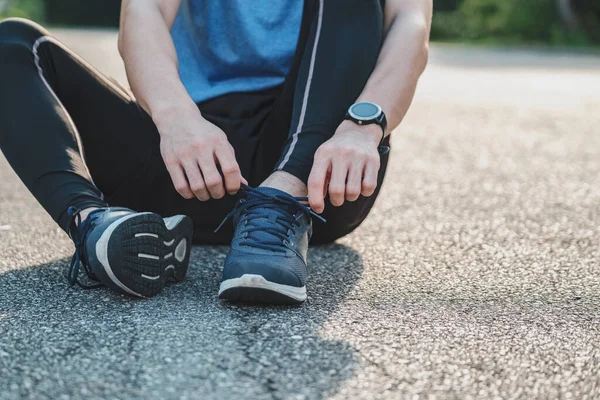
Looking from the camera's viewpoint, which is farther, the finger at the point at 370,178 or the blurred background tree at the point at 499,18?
the blurred background tree at the point at 499,18

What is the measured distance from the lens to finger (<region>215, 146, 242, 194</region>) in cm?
161

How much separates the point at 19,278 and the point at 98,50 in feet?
34.8

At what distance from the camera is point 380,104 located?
1.77 m

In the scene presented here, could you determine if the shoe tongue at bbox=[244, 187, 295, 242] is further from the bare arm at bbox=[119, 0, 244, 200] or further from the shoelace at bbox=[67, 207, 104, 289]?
the shoelace at bbox=[67, 207, 104, 289]

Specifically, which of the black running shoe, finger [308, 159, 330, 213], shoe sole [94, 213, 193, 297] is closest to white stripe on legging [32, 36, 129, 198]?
shoe sole [94, 213, 193, 297]

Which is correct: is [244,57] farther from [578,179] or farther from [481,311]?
[578,179]

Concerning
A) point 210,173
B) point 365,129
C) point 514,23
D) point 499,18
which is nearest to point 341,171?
point 365,129

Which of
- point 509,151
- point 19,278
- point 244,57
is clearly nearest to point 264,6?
point 244,57

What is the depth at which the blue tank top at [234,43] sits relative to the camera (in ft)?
6.87

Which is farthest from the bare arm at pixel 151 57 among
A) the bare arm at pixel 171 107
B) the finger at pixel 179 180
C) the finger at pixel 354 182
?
the finger at pixel 354 182

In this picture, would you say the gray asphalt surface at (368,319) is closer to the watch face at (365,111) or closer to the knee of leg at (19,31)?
the watch face at (365,111)

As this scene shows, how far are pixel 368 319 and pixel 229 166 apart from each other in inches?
14.9

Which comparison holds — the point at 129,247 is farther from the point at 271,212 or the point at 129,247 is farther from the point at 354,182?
the point at 354,182

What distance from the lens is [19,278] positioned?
181cm
